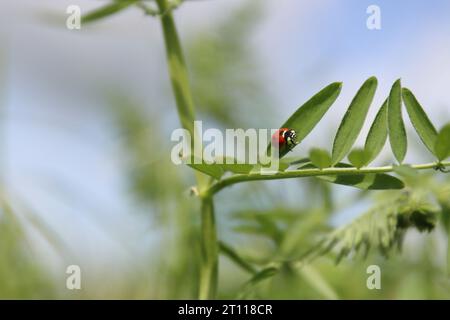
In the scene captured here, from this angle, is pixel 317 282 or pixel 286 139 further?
pixel 317 282

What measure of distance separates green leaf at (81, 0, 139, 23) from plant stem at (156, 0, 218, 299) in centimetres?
4

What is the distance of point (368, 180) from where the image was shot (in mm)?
254

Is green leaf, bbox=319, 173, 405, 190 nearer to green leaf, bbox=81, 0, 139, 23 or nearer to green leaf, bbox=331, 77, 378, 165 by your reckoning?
green leaf, bbox=331, 77, 378, 165

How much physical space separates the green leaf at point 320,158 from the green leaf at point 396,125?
35 millimetres

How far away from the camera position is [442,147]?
0.24 m

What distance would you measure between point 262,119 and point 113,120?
0.17 metres

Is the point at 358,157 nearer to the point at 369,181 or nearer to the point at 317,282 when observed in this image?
the point at 369,181

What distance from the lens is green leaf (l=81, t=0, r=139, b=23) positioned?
1.13 feet

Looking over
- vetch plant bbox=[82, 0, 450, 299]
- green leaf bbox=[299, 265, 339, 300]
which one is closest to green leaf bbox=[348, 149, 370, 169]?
vetch plant bbox=[82, 0, 450, 299]

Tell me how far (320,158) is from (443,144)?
0.15ft

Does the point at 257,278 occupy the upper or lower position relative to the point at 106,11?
lower

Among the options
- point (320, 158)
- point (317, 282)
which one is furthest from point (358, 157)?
point (317, 282)
